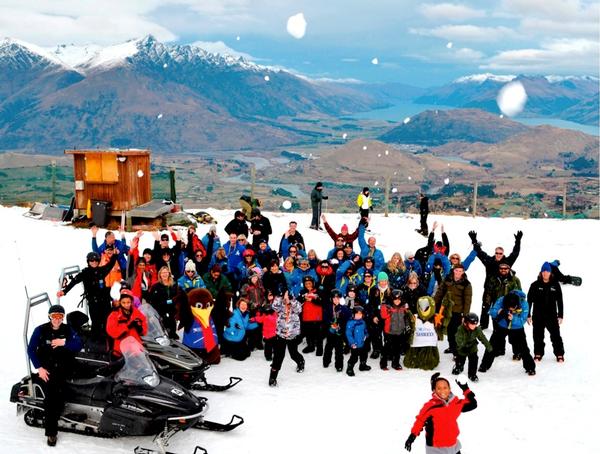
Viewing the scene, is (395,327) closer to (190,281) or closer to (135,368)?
(190,281)

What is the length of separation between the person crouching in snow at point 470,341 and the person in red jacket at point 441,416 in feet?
10.5

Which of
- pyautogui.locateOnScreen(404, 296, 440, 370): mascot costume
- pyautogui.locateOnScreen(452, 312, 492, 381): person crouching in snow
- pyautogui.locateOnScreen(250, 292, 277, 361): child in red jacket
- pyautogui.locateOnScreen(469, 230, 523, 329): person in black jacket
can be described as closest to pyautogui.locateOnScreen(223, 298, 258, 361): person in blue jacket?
pyautogui.locateOnScreen(250, 292, 277, 361): child in red jacket

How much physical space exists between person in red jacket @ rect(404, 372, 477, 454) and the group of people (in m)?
3.27

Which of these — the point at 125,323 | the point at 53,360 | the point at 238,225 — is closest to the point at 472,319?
the point at 125,323

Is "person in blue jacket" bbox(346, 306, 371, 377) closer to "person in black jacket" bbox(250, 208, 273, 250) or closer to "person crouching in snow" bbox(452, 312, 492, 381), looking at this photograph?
"person crouching in snow" bbox(452, 312, 492, 381)

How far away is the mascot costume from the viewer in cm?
950

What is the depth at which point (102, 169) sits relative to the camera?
64.6ft

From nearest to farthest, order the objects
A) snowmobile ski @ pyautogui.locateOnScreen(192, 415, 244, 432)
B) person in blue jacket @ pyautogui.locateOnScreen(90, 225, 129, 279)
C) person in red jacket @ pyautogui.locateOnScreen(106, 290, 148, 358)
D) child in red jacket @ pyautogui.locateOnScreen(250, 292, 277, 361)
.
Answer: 1. snowmobile ski @ pyautogui.locateOnScreen(192, 415, 244, 432)
2. person in red jacket @ pyautogui.locateOnScreen(106, 290, 148, 358)
3. child in red jacket @ pyautogui.locateOnScreen(250, 292, 277, 361)
4. person in blue jacket @ pyautogui.locateOnScreen(90, 225, 129, 279)

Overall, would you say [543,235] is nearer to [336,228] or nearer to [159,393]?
[336,228]

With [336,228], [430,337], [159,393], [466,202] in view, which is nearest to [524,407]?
[430,337]

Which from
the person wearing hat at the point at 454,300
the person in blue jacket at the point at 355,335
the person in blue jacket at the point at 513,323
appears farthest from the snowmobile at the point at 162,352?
the person in blue jacket at the point at 513,323

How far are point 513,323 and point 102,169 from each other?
48.9ft

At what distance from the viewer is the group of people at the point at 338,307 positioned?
9.24m

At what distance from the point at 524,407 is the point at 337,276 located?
12.6 feet
